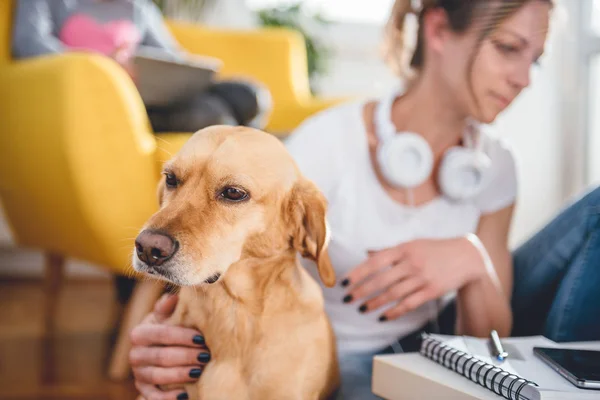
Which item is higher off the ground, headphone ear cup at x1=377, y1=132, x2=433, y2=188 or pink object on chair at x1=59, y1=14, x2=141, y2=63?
pink object on chair at x1=59, y1=14, x2=141, y2=63

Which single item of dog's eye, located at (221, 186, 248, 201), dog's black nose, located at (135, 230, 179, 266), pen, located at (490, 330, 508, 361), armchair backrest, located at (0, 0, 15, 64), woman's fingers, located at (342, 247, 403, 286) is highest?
armchair backrest, located at (0, 0, 15, 64)

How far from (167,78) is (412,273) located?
75cm

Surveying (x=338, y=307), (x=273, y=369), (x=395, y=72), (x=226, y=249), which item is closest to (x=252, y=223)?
(x=226, y=249)

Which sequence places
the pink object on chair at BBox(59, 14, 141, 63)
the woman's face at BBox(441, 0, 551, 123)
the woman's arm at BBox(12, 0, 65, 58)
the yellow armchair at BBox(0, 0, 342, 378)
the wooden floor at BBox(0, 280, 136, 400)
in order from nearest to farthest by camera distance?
the woman's face at BBox(441, 0, 551, 123)
the yellow armchair at BBox(0, 0, 342, 378)
the wooden floor at BBox(0, 280, 136, 400)
the woman's arm at BBox(12, 0, 65, 58)
the pink object on chair at BBox(59, 14, 141, 63)

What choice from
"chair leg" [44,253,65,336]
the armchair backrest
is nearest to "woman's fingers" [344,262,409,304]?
"chair leg" [44,253,65,336]

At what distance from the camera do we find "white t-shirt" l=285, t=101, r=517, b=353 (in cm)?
108

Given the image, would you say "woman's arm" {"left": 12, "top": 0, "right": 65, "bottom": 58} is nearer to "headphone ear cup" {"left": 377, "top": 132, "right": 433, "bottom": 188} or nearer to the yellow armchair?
the yellow armchair

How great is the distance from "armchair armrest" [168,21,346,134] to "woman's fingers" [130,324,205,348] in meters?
1.92

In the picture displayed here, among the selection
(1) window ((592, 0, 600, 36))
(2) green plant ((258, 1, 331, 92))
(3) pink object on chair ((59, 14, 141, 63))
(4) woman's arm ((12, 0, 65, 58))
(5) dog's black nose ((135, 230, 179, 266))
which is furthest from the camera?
(2) green plant ((258, 1, 331, 92))

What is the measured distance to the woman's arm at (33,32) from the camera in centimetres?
196

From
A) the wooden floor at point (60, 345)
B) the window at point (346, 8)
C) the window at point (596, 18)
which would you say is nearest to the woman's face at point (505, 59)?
the wooden floor at point (60, 345)

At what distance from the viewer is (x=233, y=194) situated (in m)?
0.70

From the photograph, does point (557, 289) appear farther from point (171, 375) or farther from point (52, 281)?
point (52, 281)

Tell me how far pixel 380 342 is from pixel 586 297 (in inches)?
13.9
